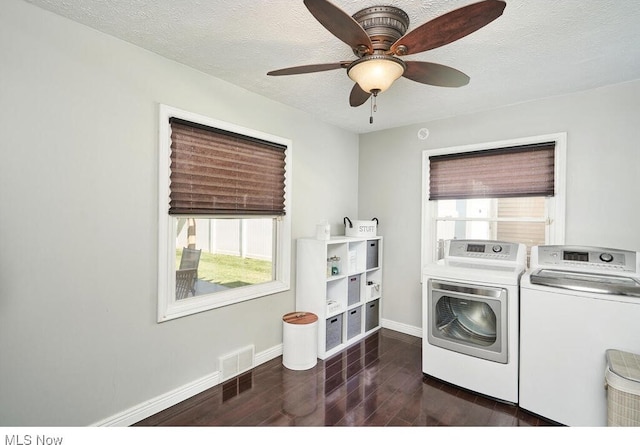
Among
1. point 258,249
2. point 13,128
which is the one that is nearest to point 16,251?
point 13,128

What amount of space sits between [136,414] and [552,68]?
12.5ft

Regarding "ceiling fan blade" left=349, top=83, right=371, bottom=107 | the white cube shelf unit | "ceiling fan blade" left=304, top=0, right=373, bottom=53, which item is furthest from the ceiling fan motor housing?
the white cube shelf unit

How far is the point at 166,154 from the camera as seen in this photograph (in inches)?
85.3

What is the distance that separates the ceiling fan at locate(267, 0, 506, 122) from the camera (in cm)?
121

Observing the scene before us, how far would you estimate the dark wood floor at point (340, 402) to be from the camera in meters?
2.08

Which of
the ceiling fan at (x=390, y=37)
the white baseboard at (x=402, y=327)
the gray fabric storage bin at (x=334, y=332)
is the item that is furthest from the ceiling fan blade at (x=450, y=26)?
the white baseboard at (x=402, y=327)

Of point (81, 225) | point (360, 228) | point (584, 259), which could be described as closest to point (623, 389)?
point (584, 259)

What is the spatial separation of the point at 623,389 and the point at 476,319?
94 cm

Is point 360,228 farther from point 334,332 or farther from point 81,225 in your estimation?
point 81,225

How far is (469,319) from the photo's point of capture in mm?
2539

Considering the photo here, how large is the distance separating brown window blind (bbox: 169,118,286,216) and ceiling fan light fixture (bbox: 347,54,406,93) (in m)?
1.31

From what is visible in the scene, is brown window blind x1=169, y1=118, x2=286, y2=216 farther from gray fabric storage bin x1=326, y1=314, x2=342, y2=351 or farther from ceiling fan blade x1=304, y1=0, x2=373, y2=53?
ceiling fan blade x1=304, y1=0, x2=373, y2=53

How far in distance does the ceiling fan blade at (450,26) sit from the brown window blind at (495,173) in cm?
207

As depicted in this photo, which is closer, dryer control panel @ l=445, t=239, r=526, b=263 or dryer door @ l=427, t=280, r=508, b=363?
dryer door @ l=427, t=280, r=508, b=363
